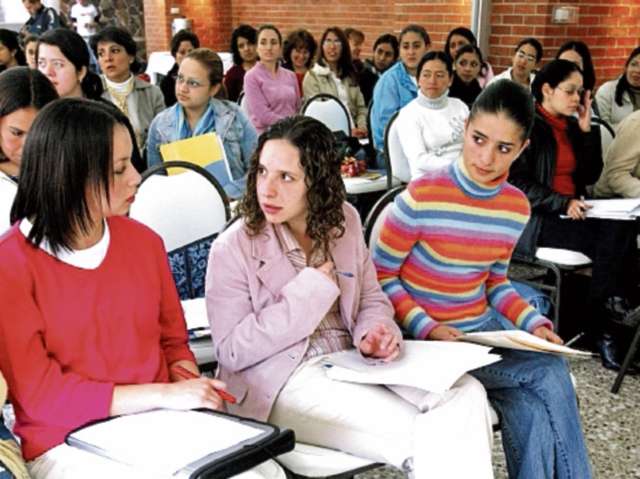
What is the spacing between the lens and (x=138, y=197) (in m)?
2.22

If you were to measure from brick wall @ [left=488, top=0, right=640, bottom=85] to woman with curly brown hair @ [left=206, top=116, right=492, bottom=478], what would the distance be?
4.39 meters

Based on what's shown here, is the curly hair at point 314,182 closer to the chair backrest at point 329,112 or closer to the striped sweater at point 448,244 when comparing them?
the striped sweater at point 448,244

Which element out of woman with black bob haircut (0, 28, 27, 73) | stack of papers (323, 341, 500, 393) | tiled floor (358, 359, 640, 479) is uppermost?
woman with black bob haircut (0, 28, 27, 73)

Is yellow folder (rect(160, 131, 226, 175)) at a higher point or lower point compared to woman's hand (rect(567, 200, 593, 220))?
higher

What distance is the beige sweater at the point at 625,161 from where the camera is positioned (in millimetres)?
3328

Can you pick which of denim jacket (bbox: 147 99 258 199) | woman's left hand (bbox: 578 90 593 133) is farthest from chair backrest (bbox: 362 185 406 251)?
woman's left hand (bbox: 578 90 593 133)

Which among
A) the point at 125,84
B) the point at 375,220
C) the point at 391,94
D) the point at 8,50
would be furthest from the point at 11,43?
the point at 375,220

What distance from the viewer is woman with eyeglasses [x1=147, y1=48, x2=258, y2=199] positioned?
10.9 feet

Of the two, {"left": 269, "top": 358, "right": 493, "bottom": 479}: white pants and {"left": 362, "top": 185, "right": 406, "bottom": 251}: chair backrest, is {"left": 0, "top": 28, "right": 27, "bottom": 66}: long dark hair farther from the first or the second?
{"left": 269, "top": 358, "right": 493, "bottom": 479}: white pants

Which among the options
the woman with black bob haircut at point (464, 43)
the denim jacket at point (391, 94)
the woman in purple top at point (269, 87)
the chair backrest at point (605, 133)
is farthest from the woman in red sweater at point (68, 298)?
the woman with black bob haircut at point (464, 43)

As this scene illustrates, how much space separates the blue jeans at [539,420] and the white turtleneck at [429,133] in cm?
210

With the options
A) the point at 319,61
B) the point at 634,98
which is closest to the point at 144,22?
the point at 319,61

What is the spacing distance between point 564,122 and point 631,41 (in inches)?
132

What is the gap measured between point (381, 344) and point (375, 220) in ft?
2.05
